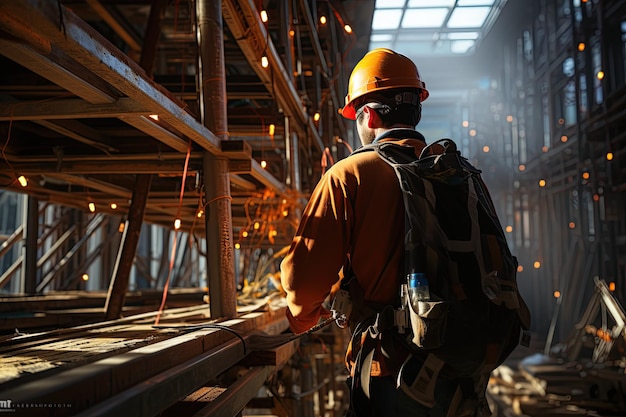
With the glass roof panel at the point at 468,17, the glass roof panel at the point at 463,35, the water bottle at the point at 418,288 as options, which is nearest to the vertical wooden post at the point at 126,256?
the water bottle at the point at 418,288

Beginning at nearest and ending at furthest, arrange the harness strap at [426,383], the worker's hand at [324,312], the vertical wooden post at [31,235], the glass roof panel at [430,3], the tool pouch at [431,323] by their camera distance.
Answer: the tool pouch at [431,323] < the harness strap at [426,383] < the worker's hand at [324,312] < the vertical wooden post at [31,235] < the glass roof panel at [430,3]

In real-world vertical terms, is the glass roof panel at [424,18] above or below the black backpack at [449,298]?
above

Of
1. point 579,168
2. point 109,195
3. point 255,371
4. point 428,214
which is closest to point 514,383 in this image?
point 579,168

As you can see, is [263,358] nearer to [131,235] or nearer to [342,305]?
[342,305]

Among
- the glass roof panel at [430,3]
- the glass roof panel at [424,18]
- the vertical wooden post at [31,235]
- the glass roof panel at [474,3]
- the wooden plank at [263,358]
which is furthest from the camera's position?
Result: the glass roof panel at [424,18]

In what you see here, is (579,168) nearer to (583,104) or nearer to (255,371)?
(583,104)

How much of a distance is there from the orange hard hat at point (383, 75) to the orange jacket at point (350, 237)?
0.45 meters

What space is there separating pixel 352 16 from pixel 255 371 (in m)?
9.65

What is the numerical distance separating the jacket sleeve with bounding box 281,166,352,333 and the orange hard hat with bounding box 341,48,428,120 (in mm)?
536

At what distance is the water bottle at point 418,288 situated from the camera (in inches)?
87.7

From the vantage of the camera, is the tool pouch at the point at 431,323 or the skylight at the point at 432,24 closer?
the tool pouch at the point at 431,323

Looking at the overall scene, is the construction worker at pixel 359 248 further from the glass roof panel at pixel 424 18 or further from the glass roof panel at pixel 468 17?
the glass roof panel at pixel 468 17

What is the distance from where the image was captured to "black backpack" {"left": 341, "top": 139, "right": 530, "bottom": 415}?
225 cm

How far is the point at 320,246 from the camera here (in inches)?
97.5
